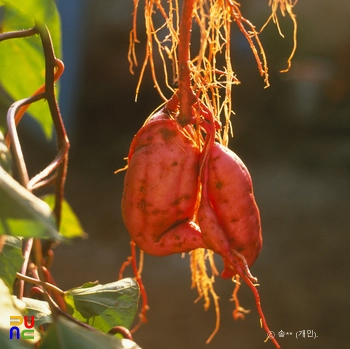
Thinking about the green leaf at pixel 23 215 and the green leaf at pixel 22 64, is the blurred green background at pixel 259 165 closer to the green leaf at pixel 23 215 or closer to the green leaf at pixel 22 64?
the green leaf at pixel 22 64

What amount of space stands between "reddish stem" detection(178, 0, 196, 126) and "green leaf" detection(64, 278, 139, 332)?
13 centimetres

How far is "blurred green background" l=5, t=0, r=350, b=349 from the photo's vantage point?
2234 millimetres

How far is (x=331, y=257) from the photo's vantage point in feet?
9.17

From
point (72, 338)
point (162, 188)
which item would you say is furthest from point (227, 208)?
point (72, 338)

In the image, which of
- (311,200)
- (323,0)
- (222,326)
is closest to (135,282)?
(222,326)

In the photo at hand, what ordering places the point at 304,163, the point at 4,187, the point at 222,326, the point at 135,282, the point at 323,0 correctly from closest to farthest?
the point at 4,187
the point at 135,282
the point at 222,326
the point at 323,0
the point at 304,163

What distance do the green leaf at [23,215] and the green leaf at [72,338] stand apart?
8 cm

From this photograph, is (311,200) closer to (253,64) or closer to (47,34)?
(253,64)

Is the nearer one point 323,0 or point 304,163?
point 323,0

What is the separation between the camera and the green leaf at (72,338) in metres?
0.31

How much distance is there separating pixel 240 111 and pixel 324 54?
636mm

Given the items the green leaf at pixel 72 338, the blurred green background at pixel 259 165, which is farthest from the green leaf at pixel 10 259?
the blurred green background at pixel 259 165

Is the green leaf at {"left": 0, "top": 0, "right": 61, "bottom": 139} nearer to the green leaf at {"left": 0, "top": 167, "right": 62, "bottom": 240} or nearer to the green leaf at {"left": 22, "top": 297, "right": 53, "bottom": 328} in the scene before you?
the green leaf at {"left": 22, "top": 297, "right": 53, "bottom": 328}

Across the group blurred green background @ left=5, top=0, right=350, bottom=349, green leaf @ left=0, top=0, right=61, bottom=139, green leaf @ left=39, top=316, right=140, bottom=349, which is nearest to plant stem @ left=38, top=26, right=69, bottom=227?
green leaf @ left=0, top=0, right=61, bottom=139
